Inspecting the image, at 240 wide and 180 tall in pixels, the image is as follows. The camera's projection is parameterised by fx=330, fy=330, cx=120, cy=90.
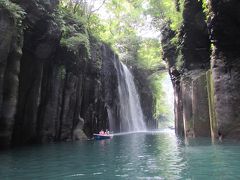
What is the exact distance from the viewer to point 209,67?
2277 cm

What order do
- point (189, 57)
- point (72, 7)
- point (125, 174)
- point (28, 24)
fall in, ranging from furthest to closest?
point (72, 7)
point (189, 57)
point (28, 24)
point (125, 174)

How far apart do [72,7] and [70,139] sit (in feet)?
48.8

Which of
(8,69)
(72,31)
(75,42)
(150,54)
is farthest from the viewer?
(150,54)

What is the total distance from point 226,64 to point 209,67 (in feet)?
14.1

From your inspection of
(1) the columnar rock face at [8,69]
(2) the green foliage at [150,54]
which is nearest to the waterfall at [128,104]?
(2) the green foliage at [150,54]

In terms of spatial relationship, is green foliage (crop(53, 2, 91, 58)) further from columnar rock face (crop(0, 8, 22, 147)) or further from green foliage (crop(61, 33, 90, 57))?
columnar rock face (crop(0, 8, 22, 147))

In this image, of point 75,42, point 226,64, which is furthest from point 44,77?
point 226,64

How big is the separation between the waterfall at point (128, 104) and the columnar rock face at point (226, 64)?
24.0 m

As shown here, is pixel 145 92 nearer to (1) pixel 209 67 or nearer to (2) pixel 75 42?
(2) pixel 75 42

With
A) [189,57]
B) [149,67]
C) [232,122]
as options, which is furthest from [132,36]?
[232,122]

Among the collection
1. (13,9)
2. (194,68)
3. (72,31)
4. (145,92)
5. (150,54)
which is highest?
(150,54)

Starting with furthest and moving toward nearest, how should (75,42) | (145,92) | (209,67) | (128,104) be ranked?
(145,92) → (128,104) → (75,42) → (209,67)

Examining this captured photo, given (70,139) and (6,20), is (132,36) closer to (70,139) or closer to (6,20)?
(70,139)

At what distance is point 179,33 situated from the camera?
24.5 metres
